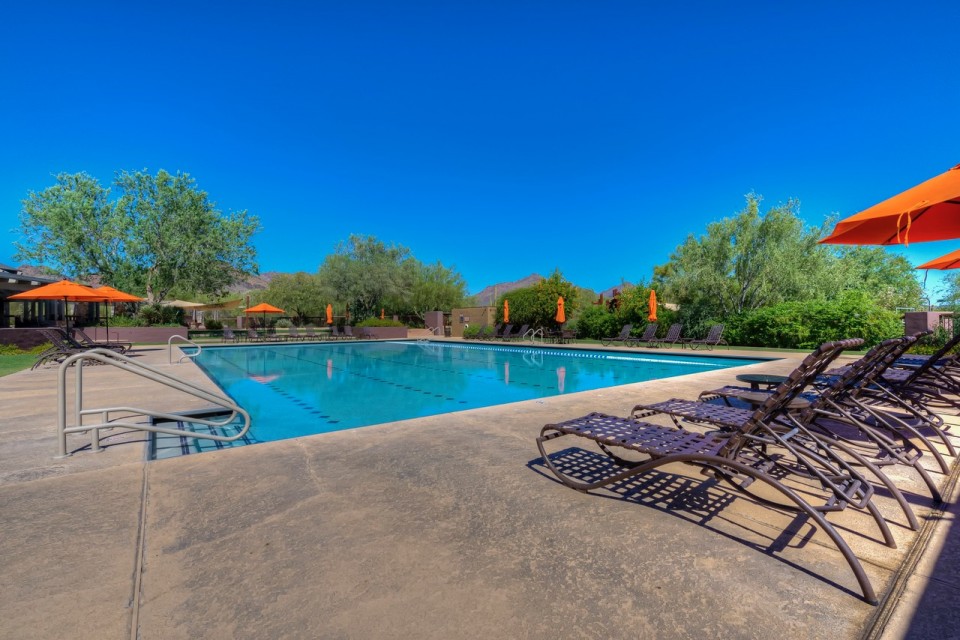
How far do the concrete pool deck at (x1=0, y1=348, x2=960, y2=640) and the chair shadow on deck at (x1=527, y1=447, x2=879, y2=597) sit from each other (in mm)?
15

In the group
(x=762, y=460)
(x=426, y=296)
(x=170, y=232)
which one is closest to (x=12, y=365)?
(x=762, y=460)

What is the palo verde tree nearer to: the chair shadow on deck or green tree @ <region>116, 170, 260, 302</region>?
green tree @ <region>116, 170, 260, 302</region>

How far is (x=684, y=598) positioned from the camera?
1506mm

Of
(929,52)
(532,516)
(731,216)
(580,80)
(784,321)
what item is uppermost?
(580,80)

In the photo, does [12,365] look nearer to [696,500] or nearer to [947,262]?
[696,500]

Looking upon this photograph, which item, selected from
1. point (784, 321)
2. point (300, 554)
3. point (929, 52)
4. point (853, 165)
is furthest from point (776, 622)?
point (853, 165)

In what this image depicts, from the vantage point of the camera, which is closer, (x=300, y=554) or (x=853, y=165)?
(x=300, y=554)

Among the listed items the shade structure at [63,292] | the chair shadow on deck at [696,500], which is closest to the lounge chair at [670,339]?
the chair shadow on deck at [696,500]

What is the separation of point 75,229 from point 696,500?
2755 cm

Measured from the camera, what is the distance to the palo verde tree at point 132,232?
20.6 m

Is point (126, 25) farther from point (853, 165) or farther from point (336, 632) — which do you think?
point (853, 165)

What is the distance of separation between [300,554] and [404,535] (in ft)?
1.44

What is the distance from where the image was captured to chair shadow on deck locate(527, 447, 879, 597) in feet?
6.27

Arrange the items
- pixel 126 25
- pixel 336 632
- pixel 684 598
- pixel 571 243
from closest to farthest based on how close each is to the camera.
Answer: pixel 336 632, pixel 684 598, pixel 126 25, pixel 571 243
